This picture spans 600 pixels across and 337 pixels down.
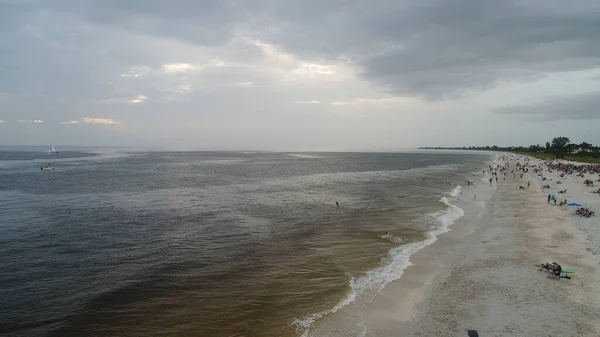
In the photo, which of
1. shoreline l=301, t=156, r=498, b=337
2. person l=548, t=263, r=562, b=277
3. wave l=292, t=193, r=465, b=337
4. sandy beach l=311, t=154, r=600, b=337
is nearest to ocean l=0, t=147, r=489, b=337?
wave l=292, t=193, r=465, b=337

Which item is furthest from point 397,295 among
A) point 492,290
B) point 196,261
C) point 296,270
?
point 196,261

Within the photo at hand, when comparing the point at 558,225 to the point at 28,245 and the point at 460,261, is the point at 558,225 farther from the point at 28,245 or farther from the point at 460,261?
the point at 28,245

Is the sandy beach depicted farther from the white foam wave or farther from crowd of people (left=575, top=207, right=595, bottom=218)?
crowd of people (left=575, top=207, right=595, bottom=218)

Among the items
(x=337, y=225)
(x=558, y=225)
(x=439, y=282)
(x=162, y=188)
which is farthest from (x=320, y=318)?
(x=162, y=188)

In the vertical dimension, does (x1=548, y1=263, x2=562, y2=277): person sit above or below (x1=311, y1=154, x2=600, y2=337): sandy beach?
above

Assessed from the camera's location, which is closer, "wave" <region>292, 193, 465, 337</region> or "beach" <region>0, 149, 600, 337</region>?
"beach" <region>0, 149, 600, 337</region>

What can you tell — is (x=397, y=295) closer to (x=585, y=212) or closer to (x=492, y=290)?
(x=492, y=290)

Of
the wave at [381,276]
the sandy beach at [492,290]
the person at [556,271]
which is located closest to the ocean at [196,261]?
the wave at [381,276]

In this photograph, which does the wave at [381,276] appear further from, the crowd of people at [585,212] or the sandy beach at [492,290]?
the crowd of people at [585,212]

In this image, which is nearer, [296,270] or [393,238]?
[296,270]
